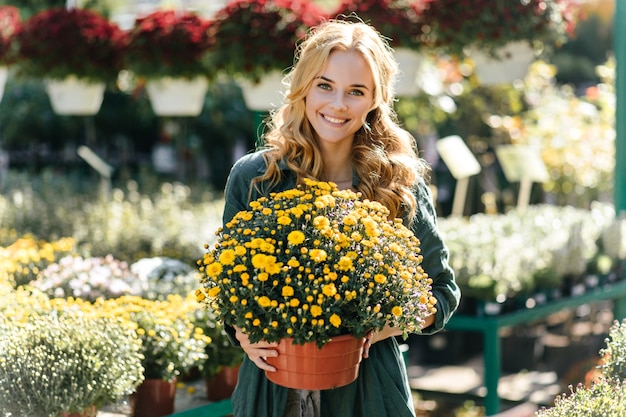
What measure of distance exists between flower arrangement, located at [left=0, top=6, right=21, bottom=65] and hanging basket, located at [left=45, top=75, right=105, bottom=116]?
0.29m

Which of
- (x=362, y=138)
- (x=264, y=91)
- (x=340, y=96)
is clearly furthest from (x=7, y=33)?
(x=340, y=96)

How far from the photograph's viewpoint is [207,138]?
30.3ft

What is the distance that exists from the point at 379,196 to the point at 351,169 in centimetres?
12

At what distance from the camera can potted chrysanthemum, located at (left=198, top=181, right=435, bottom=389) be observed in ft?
6.30

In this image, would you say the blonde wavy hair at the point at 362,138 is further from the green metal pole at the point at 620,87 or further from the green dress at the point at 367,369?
the green metal pole at the point at 620,87

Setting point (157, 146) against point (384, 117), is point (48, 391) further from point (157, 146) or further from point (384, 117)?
point (157, 146)

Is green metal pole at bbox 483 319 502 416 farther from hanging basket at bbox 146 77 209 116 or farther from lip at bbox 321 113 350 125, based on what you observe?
lip at bbox 321 113 350 125

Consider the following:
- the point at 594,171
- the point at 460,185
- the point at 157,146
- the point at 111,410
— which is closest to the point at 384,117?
the point at 111,410

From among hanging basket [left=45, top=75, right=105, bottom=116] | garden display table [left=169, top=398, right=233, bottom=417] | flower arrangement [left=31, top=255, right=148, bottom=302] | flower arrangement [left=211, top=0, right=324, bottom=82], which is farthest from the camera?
hanging basket [left=45, top=75, right=105, bottom=116]

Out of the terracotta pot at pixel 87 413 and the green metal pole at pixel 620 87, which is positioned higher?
the green metal pole at pixel 620 87

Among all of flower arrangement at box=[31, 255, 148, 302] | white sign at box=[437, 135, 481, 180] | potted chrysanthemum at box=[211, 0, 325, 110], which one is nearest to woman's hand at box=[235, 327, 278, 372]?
flower arrangement at box=[31, 255, 148, 302]

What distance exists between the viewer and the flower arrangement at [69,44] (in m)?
5.52

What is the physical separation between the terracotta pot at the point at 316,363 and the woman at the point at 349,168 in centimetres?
8

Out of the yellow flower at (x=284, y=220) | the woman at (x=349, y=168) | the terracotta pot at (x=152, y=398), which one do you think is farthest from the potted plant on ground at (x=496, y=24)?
the yellow flower at (x=284, y=220)
